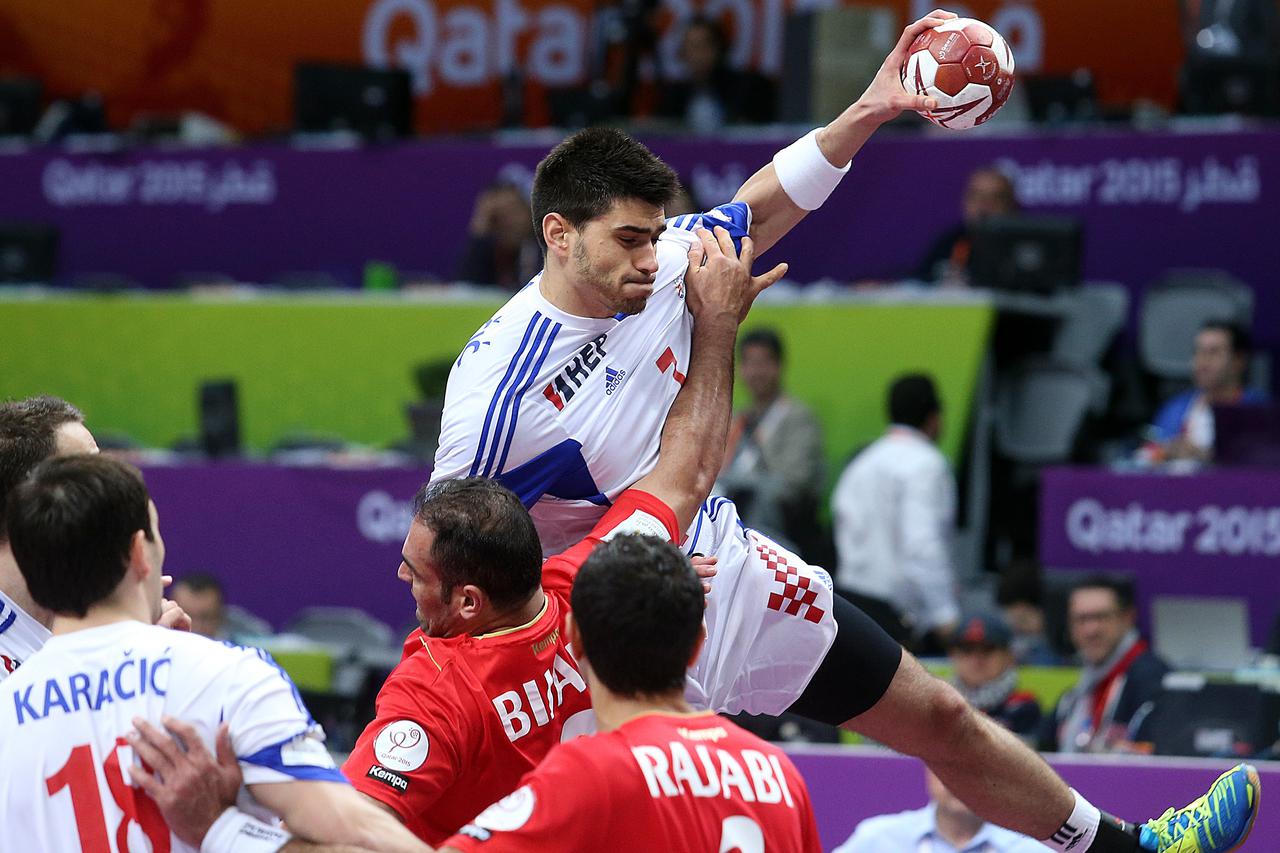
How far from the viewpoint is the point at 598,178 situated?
5305 mm

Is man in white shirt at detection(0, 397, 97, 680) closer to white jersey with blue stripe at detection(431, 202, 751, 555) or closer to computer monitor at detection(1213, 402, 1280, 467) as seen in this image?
white jersey with blue stripe at detection(431, 202, 751, 555)

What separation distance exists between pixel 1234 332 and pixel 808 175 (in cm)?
642

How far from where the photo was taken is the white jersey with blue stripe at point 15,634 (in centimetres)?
446

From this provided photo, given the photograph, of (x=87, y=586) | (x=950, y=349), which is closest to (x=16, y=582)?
(x=87, y=586)

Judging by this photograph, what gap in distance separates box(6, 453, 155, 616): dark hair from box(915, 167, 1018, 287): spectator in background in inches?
367

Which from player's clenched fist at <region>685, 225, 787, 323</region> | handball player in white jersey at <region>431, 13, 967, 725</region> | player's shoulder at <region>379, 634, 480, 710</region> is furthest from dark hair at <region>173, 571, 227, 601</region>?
player's shoulder at <region>379, 634, 480, 710</region>

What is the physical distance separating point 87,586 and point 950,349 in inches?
351

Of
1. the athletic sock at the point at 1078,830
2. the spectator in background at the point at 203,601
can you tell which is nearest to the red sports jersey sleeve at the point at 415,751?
the athletic sock at the point at 1078,830

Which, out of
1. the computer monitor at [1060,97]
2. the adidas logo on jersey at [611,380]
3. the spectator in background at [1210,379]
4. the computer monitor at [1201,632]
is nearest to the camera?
the adidas logo on jersey at [611,380]

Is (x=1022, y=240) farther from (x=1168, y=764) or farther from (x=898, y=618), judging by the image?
(x=1168, y=764)

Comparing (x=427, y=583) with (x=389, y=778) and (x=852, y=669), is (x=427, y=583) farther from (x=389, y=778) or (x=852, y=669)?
(x=852, y=669)

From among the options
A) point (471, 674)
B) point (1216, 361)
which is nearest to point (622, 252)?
point (471, 674)

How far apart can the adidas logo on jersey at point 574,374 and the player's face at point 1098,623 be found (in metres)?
4.51

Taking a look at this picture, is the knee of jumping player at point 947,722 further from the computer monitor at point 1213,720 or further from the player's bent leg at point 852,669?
the computer monitor at point 1213,720
